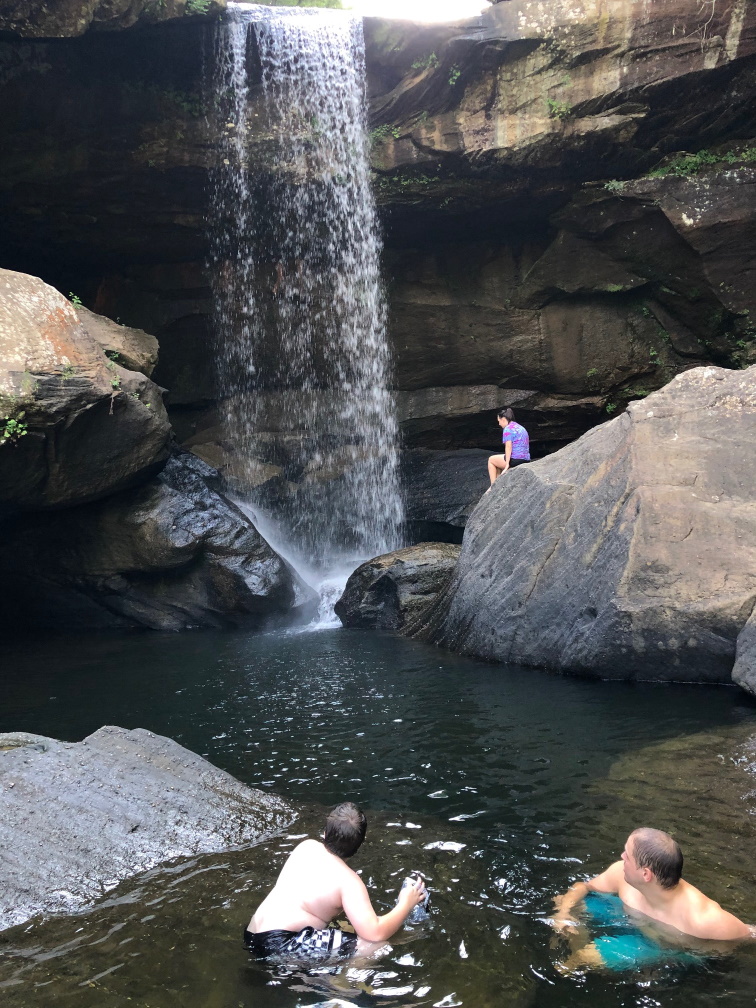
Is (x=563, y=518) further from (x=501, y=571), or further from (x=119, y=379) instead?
(x=119, y=379)

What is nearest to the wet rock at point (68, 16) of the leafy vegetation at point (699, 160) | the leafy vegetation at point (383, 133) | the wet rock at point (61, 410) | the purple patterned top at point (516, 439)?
the wet rock at point (61, 410)

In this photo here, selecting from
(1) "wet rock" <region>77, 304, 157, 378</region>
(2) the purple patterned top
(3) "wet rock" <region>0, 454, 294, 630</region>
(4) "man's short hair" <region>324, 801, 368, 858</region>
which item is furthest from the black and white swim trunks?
(1) "wet rock" <region>77, 304, 157, 378</region>

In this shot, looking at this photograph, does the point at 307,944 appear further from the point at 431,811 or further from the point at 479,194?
the point at 479,194

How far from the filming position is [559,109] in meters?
12.6

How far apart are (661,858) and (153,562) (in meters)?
10.8

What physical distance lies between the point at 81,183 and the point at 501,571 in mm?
10078

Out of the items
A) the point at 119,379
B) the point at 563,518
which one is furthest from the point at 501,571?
the point at 119,379

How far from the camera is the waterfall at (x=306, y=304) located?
44.9 feet

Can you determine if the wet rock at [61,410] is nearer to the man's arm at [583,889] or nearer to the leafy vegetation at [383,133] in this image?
the leafy vegetation at [383,133]

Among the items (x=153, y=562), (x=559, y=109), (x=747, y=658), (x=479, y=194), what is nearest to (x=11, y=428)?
(x=153, y=562)

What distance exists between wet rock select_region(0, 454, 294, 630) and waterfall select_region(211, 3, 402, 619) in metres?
1.73

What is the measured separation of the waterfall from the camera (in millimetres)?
13695

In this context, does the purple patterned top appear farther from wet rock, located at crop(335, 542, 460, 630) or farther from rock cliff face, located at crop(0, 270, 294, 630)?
rock cliff face, located at crop(0, 270, 294, 630)

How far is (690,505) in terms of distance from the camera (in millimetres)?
7734
